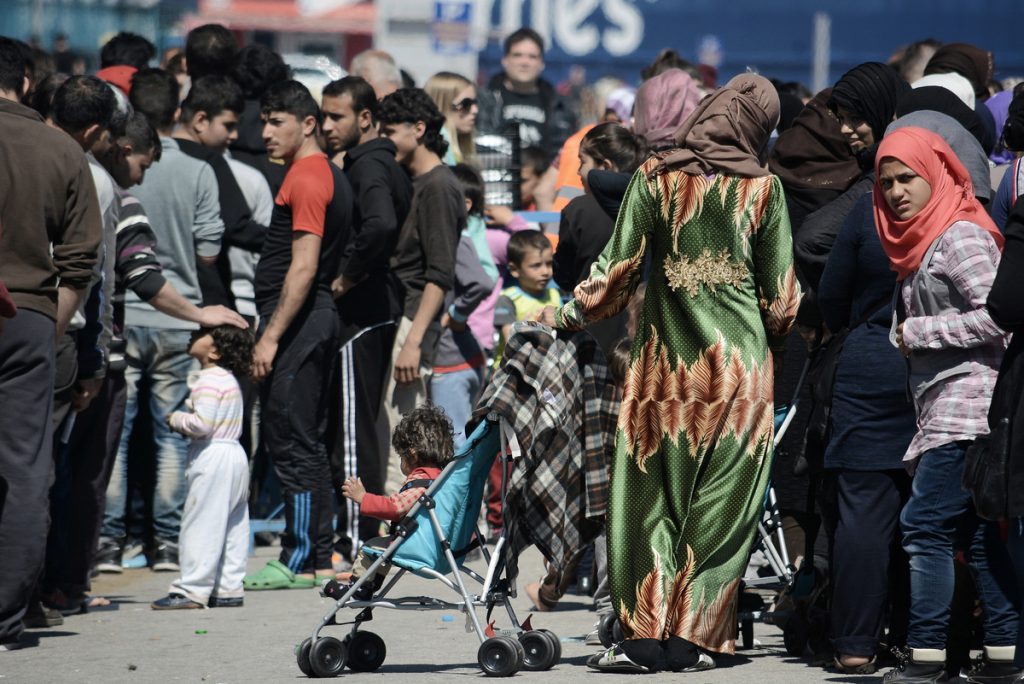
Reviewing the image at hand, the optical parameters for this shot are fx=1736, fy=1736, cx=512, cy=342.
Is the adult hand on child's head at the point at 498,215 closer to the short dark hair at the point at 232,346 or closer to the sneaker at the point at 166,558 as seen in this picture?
the sneaker at the point at 166,558

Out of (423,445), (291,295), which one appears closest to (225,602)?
(291,295)

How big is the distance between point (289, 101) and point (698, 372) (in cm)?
330

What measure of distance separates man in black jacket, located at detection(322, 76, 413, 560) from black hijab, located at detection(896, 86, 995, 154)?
2929 mm

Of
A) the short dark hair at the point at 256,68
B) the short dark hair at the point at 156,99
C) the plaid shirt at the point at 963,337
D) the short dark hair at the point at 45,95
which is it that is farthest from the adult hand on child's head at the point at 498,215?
the plaid shirt at the point at 963,337

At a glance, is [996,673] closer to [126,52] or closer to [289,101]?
[289,101]

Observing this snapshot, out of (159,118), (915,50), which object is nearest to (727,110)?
(159,118)

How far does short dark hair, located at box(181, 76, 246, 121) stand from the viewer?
9.62 m

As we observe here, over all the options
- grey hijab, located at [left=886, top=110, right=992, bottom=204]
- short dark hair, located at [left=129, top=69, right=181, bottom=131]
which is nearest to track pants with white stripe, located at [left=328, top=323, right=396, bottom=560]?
short dark hair, located at [left=129, top=69, right=181, bottom=131]

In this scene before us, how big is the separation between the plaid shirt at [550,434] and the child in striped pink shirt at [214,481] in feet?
6.94

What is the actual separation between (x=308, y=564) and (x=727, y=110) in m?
3.59

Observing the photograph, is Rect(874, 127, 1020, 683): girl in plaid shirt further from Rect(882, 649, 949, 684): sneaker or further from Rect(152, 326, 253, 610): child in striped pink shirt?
Rect(152, 326, 253, 610): child in striped pink shirt

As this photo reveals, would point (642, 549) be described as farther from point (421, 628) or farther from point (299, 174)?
point (299, 174)

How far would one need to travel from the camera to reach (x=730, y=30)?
36906 millimetres

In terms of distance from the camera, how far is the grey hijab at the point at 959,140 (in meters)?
6.04
